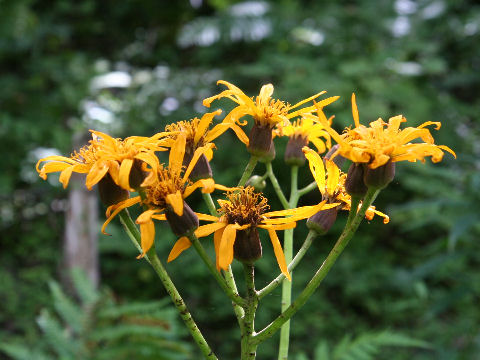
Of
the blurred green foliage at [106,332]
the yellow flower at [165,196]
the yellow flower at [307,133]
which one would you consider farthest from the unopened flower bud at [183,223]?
the blurred green foliage at [106,332]

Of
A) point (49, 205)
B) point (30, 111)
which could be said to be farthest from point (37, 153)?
point (49, 205)

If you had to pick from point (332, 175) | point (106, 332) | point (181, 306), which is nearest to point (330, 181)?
point (332, 175)

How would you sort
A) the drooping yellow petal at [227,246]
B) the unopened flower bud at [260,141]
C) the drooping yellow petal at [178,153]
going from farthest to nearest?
the unopened flower bud at [260,141] → the drooping yellow petal at [178,153] → the drooping yellow petal at [227,246]

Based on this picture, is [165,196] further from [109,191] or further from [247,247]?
[247,247]

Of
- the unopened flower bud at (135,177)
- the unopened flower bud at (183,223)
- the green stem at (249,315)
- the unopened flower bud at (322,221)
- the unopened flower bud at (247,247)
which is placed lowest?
the green stem at (249,315)

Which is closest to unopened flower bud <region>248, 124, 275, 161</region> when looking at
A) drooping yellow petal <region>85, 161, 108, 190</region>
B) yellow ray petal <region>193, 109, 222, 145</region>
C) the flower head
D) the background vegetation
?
the flower head

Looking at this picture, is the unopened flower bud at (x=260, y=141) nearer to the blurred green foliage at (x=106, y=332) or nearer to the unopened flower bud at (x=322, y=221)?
the unopened flower bud at (x=322, y=221)

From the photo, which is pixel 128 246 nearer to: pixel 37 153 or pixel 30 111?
pixel 37 153
